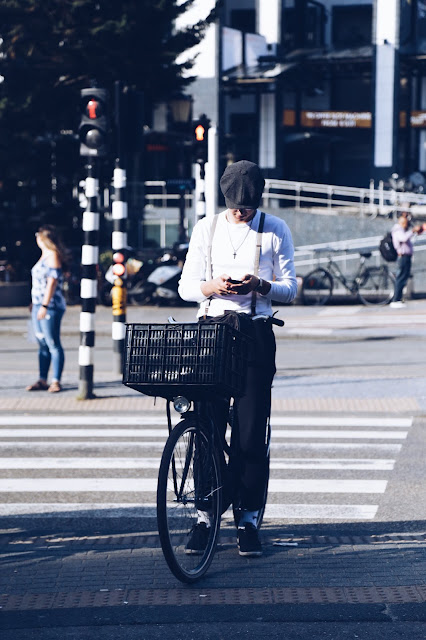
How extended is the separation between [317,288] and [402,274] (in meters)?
2.35

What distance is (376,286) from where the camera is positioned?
23375mm

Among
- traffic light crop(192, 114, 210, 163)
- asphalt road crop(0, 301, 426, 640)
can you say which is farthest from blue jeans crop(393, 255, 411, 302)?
asphalt road crop(0, 301, 426, 640)

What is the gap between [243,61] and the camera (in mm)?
37469

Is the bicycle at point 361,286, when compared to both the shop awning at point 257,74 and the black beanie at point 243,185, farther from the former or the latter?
the black beanie at point 243,185

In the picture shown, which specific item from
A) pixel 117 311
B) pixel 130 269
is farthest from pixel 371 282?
pixel 117 311

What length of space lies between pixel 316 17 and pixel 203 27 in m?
15.8

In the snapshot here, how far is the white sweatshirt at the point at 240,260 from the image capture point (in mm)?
5480

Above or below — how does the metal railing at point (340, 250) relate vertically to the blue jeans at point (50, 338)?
below

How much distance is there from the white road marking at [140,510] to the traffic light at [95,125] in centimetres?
476

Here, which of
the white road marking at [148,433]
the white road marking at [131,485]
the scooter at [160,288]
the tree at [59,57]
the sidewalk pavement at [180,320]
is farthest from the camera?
the tree at [59,57]

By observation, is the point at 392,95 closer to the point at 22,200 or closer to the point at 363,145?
the point at 363,145

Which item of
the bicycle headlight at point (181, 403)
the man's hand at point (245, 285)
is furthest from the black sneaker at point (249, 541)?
the man's hand at point (245, 285)

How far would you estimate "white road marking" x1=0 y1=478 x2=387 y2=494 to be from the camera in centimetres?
704

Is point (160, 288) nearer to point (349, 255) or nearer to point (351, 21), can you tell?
point (349, 255)
